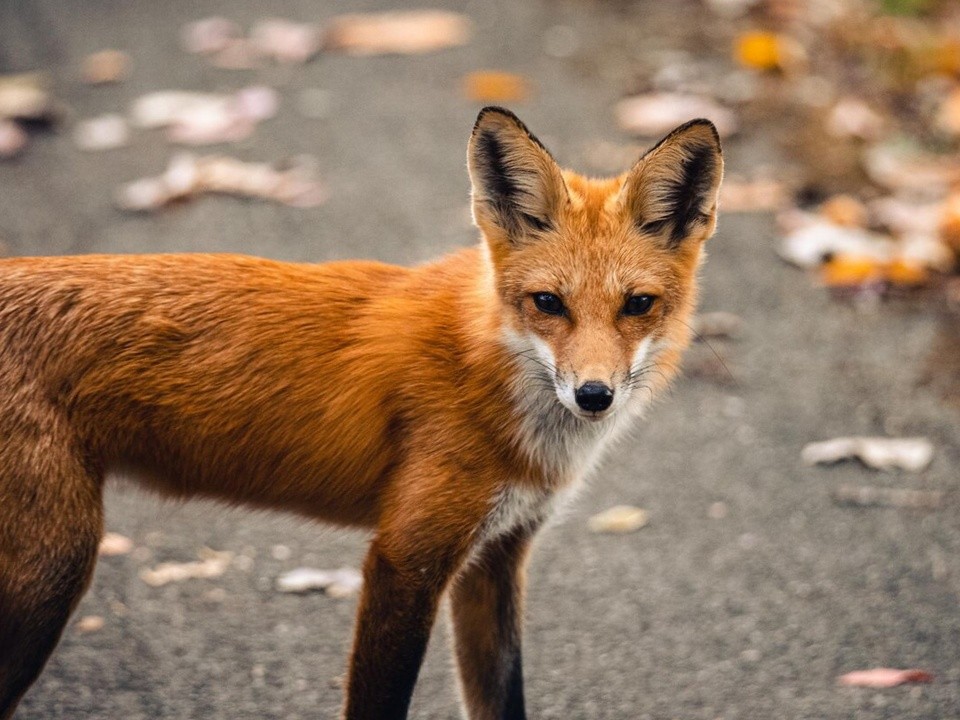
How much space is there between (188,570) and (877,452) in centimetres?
288

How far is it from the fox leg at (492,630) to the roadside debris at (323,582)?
0.76m

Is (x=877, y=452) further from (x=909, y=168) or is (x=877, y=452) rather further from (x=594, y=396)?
(x=909, y=168)

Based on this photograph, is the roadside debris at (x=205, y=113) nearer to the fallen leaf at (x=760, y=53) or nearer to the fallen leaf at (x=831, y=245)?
the fallen leaf at (x=760, y=53)

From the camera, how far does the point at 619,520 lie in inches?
181

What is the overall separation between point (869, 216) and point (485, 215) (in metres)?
3.73

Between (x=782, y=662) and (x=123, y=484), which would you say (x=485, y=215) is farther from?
(x=782, y=662)

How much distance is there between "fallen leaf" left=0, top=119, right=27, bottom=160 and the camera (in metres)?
7.07

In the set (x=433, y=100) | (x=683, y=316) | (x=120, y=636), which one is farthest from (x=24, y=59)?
(x=683, y=316)

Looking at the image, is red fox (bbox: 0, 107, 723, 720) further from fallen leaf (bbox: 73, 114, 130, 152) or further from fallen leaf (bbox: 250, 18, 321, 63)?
fallen leaf (bbox: 250, 18, 321, 63)

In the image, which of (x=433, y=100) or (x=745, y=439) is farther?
(x=433, y=100)

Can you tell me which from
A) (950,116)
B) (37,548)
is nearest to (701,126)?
(37,548)

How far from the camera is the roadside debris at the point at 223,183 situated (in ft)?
21.5

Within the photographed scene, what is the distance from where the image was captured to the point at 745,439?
16.5 ft

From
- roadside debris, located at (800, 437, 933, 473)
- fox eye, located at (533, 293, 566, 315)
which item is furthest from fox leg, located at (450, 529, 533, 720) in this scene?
roadside debris, located at (800, 437, 933, 473)
